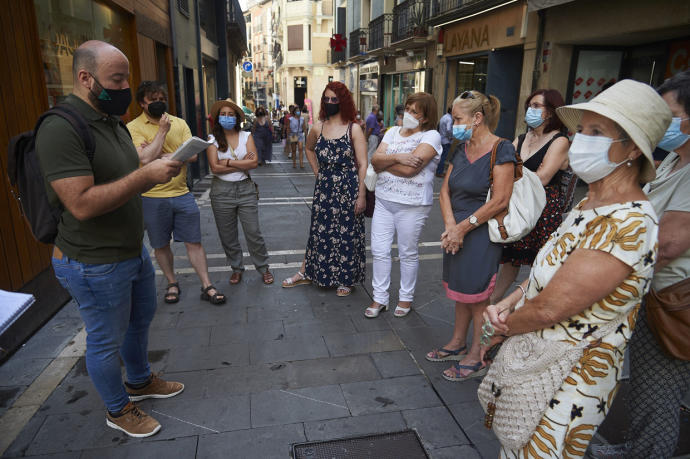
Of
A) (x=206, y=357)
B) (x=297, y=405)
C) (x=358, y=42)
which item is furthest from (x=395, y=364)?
(x=358, y=42)

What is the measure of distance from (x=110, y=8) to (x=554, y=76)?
8481 mm

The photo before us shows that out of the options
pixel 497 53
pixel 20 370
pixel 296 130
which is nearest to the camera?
pixel 20 370

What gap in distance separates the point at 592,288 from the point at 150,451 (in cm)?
230

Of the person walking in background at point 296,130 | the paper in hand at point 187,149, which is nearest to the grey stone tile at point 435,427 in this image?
the paper in hand at point 187,149

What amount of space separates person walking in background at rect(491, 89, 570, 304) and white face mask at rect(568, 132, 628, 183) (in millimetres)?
1829

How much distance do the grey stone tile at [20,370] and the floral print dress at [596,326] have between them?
3.16 m

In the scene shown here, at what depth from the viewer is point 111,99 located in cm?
220

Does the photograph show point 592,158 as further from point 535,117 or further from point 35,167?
point 35,167

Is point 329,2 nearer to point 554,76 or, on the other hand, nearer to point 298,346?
point 554,76

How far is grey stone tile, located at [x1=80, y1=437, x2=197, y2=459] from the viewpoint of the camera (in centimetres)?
238

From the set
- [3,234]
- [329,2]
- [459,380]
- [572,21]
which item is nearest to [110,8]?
[3,234]

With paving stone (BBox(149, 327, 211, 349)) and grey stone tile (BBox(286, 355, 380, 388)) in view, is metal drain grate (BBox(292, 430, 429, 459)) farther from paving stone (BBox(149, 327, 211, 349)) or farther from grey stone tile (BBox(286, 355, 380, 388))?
paving stone (BBox(149, 327, 211, 349))

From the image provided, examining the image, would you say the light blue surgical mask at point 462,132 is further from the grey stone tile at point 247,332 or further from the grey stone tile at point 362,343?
the grey stone tile at point 247,332

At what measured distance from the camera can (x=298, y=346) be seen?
3529 mm
